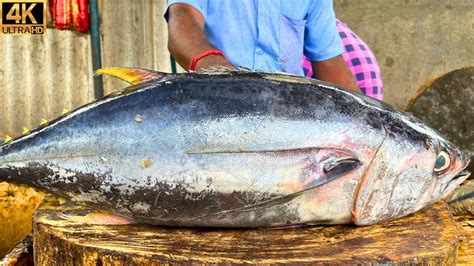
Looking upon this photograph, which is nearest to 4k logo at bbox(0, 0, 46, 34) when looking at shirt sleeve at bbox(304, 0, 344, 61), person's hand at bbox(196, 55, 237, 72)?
shirt sleeve at bbox(304, 0, 344, 61)

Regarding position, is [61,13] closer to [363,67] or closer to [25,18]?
[25,18]

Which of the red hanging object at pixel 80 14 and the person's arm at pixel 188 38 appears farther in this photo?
the red hanging object at pixel 80 14

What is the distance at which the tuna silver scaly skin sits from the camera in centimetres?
185

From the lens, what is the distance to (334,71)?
135 inches

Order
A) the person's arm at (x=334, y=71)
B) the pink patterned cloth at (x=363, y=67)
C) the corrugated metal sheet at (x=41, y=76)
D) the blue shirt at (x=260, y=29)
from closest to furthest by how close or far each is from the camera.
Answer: the blue shirt at (x=260, y=29)
the person's arm at (x=334, y=71)
the pink patterned cloth at (x=363, y=67)
the corrugated metal sheet at (x=41, y=76)

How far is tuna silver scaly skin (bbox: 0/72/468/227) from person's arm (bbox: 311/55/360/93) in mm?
1403

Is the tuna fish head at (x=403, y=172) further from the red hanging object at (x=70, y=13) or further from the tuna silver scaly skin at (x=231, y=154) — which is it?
the red hanging object at (x=70, y=13)

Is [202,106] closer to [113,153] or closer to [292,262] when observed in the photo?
[113,153]

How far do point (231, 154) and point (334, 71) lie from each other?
1702mm

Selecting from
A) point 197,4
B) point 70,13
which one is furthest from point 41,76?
point 197,4

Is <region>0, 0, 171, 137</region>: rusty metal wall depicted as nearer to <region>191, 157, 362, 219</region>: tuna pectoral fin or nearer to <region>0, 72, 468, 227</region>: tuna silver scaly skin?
<region>0, 72, 468, 227</region>: tuna silver scaly skin

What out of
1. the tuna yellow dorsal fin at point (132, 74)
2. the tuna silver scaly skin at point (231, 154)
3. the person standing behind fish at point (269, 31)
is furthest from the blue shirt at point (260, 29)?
the tuna silver scaly skin at point (231, 154)

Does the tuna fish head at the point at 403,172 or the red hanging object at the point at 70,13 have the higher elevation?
the red hanging object at the point at 70,13

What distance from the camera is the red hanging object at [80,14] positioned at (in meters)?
5.03
